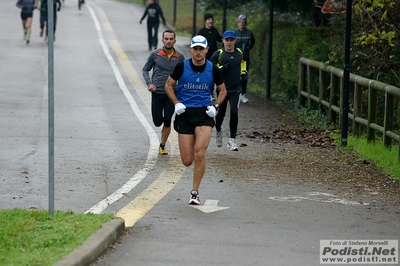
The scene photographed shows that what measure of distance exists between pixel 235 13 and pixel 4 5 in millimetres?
17892

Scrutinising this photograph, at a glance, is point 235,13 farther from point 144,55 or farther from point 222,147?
point 222,147

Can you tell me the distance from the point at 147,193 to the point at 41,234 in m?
2.96

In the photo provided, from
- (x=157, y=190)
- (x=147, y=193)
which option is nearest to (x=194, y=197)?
(x=147, y=193)

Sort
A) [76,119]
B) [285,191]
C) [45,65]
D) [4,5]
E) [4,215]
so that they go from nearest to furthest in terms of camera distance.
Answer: [4,215] < [285,191] < [76,119] < [45,65] < [4,5]

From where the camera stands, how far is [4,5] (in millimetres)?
50719

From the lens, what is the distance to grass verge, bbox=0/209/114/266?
7402 mm

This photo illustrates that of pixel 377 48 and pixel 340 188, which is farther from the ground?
pixel 377 48

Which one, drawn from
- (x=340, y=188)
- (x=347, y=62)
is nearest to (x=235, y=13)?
(x=347, y=62)

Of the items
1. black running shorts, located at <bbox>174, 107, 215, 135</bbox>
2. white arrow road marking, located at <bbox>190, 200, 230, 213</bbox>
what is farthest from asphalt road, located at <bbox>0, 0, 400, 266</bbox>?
black running shorts, located at <bbox>174, 107, 215, 135</bbox>

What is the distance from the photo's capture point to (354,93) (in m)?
17.1

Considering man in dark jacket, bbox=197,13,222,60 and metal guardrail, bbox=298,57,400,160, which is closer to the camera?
metal guardrail, bbox=298,57,400,160

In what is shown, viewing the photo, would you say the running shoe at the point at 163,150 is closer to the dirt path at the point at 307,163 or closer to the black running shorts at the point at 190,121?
the dirt path at the point at 307,163

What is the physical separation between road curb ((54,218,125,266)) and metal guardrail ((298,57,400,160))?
6.77 meters

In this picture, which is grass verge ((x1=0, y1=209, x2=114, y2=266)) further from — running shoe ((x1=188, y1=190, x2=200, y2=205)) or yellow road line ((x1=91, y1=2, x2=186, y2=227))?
running shoe ((x1=188, y1=190, x2=200, y2=205))
